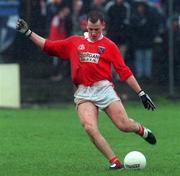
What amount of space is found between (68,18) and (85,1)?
2.08 ft

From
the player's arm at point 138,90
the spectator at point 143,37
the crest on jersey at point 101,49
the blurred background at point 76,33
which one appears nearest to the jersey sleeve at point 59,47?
the crest on jersey at point 101,49

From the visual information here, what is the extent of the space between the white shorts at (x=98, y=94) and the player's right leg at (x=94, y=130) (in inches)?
3.3

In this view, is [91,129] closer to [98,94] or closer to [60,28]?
[98,94]

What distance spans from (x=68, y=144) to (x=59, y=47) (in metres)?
3.15

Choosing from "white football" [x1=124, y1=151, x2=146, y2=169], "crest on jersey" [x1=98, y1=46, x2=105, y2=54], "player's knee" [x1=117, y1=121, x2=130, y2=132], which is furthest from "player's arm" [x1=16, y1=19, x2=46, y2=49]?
"white football" [x1=124, y1=151, x2=146, y2=169]

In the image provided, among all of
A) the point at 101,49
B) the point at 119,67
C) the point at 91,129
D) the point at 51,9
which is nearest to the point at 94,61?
the point at 101,49

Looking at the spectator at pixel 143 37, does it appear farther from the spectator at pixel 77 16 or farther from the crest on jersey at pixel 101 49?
the crest on jersey at pixel 101 49

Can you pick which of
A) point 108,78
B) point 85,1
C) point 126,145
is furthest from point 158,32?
point 108,78

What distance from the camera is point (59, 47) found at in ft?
33.5

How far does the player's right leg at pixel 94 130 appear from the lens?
32.3ft

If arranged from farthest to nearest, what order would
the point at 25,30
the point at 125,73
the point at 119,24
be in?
the point at 119,24, the point at 25,30, the point at 125,73

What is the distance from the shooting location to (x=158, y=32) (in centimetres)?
2112

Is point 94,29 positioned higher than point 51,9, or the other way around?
point 94,29

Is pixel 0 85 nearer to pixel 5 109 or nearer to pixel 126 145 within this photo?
pixel 5 109
